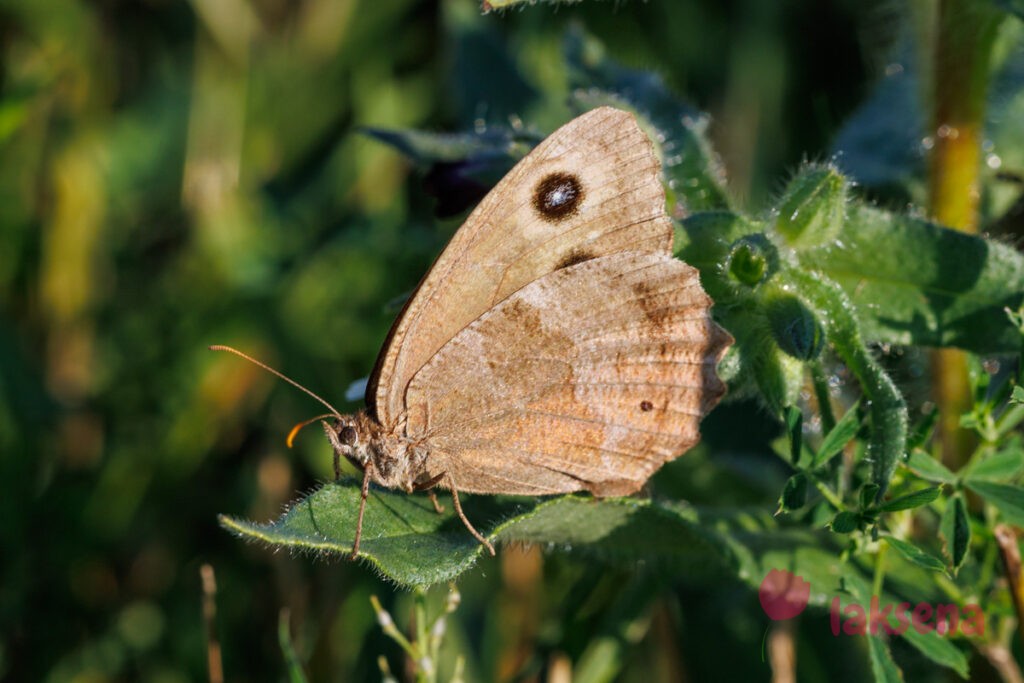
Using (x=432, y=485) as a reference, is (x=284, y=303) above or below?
above

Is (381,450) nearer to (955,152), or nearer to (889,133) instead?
(955,152)

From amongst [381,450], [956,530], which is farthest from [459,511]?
[956,530]

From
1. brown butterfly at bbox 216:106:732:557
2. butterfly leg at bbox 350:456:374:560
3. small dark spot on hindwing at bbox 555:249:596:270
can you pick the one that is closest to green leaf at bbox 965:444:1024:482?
brown butterfly at bbox 216:106:732:557

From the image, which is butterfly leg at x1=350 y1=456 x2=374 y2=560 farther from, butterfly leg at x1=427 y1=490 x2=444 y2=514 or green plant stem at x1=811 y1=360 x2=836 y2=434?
green plant stem at x1=811 y1=360 x2=836 y2=434

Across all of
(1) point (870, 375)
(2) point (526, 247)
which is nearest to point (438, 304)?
(2) point (526, 247)

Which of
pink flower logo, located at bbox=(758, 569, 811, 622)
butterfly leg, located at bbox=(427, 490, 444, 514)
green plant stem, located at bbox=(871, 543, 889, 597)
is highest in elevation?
butterfly leg, located at bbox=(427, 490, 444, 514)

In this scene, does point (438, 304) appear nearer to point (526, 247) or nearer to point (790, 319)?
point (526, 247)

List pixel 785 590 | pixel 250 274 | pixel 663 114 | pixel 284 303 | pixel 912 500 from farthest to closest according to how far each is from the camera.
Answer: pixel 284 303 < pixel 250 274 < pixel 663 114 < pixel 785 590 < pixel 912 500
